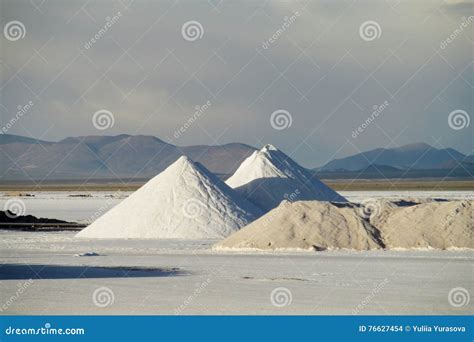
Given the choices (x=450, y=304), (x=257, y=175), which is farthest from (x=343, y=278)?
(x=257, y=175)

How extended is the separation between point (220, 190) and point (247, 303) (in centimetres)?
1330

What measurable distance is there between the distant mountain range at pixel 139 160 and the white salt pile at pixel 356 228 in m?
113

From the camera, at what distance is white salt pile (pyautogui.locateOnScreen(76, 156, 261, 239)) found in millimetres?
23297

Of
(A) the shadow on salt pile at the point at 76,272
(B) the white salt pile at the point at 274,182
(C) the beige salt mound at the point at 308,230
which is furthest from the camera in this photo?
(B) the white salt pile at the point at 274,182

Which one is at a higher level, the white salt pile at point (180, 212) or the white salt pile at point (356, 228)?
the white salt pile at point (180, 212)

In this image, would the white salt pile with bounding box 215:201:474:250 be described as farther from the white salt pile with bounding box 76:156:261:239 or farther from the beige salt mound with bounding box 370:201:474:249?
the white salt pile with bounding box 76:156:261:239

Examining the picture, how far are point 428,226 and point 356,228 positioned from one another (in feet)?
5.34

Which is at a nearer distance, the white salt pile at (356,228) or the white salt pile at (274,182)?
the white salt pile at (356,228)

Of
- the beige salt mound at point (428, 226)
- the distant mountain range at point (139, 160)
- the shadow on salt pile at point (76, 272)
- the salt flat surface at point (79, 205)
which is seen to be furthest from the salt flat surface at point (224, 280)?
the distant mountain range at point (139, 160)

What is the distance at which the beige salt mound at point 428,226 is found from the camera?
20016mm

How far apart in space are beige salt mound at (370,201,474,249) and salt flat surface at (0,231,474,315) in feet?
2.17

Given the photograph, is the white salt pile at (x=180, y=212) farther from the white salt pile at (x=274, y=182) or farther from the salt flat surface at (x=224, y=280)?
the salt flat surface at (x=224, y=280)

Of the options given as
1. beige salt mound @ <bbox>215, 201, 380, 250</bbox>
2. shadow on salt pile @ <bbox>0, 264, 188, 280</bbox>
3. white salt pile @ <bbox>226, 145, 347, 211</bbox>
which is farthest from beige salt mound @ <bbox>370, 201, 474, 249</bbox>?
shadow on salt pile @ <bbox>0, 264, 188, 280</bbox>

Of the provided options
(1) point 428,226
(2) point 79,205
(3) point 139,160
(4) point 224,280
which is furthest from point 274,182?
(3) point 139,160
